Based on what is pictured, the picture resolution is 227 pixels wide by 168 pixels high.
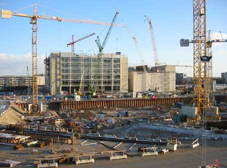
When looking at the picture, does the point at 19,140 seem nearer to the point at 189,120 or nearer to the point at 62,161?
the point at 62,161

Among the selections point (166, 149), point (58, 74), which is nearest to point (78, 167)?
point (166, 149)

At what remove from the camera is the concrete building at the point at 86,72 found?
184 ft

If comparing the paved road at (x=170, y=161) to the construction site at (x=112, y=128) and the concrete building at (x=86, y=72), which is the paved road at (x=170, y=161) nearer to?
the construction site at (x=112, y=128)

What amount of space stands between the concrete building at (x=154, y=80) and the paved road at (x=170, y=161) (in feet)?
159

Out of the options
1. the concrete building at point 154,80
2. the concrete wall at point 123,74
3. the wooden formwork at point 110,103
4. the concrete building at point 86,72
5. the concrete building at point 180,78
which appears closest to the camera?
the wooden formwork at point 110,103

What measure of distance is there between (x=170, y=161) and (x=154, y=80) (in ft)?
170

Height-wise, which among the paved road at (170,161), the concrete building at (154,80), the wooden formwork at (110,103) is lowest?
the paved road at (170,161)

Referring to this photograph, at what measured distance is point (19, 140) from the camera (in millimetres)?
13336

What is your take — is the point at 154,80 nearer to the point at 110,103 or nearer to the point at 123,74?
the point at 123,74

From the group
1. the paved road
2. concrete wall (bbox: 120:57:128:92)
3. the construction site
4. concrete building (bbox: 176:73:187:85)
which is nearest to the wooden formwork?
the construction site

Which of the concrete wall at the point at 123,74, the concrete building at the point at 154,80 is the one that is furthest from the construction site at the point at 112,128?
the concrete wall at the point at 123,74

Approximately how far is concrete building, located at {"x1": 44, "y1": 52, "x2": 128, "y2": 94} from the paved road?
45.6 meters

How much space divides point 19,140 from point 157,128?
29.4 feet

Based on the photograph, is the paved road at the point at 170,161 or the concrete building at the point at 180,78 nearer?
the paved road at the point at 170,161
